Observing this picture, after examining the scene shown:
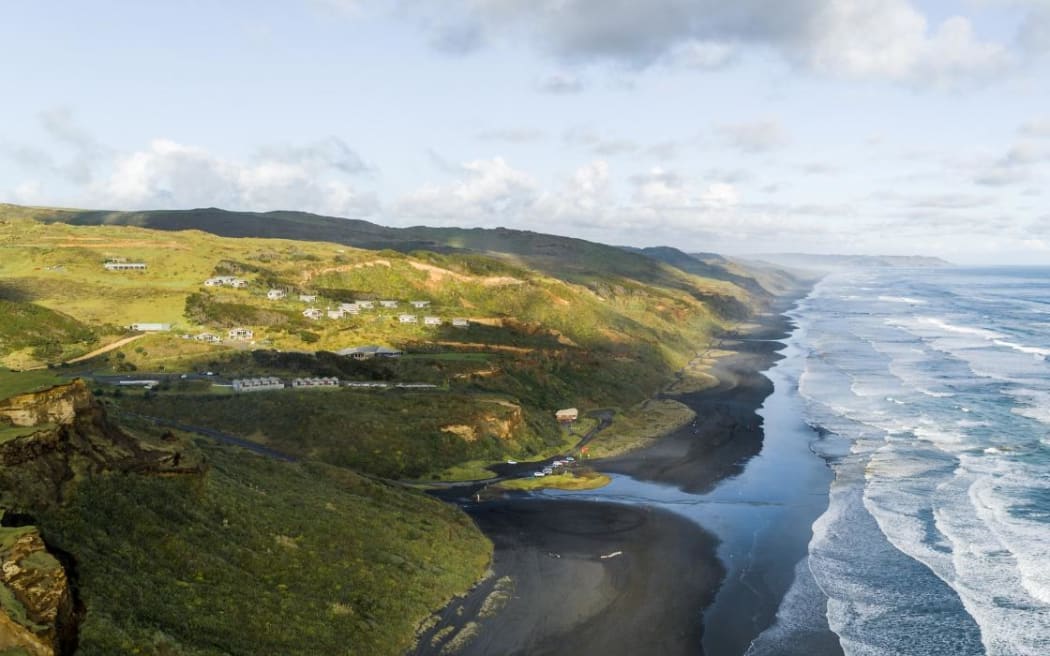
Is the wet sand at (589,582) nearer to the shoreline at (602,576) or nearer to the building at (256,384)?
the shoreline at (602,576)

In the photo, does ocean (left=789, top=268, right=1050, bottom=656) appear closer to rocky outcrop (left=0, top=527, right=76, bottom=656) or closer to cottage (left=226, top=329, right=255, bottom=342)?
rocky outcrop (left=0, top=527, right=76, bottom=656)

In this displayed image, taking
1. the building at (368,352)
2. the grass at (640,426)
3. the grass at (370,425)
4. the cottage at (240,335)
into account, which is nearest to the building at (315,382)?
the grass at (370,425)

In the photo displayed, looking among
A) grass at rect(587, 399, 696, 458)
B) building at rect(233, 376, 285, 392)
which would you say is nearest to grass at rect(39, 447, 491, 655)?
building at rect(233, 376, 285, 392)

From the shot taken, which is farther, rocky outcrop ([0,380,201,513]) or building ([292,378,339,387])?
building ([292,378,339,387])

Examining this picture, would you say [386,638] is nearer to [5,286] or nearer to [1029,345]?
[5,286]

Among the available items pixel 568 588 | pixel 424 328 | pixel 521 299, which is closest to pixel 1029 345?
pixel 521 299
